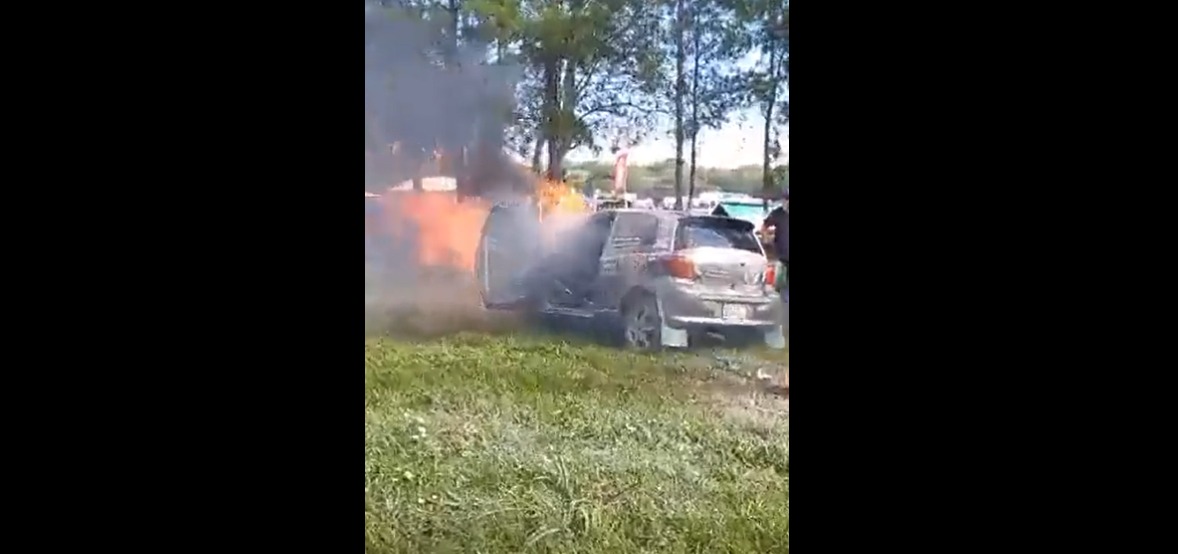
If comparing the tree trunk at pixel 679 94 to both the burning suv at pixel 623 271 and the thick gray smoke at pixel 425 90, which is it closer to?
the burning suv at pixel 623 271

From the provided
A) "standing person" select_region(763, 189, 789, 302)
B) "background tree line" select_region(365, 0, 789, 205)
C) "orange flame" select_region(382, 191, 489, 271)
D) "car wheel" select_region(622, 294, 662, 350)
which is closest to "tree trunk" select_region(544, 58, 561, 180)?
"background tree line" select_region(365, 0, 789, 205)

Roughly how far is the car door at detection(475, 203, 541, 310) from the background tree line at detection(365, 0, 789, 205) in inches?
3.5

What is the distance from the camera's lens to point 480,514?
1.63 metres

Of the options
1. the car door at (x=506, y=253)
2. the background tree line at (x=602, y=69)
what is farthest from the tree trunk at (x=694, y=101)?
the car door at (x=506, y=253)

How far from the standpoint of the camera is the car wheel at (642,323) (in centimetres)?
166

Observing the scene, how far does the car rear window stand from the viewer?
62.7 inches

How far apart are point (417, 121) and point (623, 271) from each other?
41 cm

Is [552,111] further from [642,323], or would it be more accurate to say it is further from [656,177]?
[642,323]

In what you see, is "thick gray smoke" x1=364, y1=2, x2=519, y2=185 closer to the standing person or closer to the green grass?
the green grass

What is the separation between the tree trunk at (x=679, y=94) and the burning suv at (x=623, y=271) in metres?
0.05
